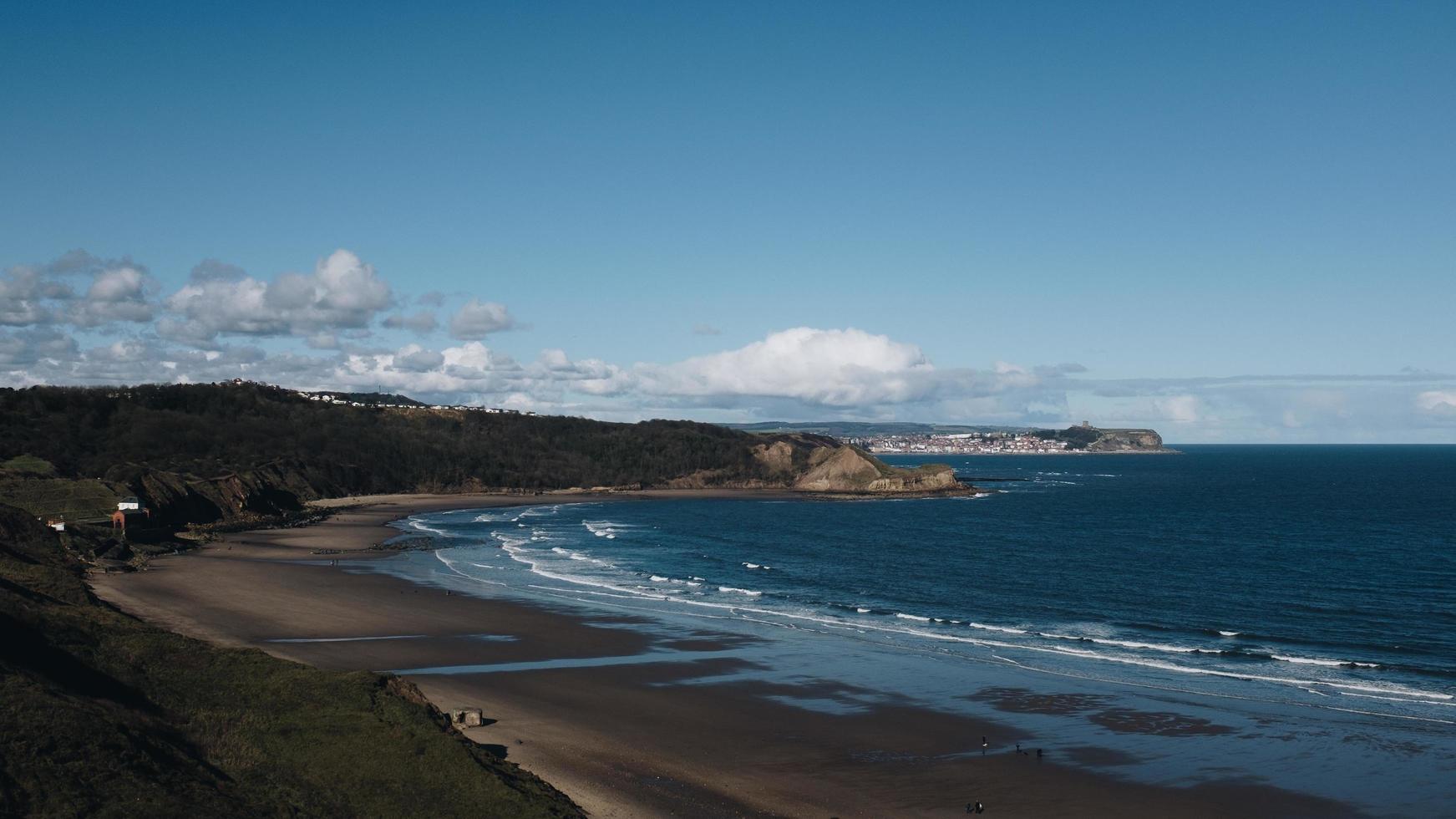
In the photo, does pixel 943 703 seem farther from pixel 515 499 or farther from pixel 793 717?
pixel 515 499

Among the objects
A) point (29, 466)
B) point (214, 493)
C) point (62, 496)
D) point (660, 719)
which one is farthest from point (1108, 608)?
point (29, 466)

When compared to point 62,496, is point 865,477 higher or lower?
higher

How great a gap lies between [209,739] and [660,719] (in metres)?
13.8

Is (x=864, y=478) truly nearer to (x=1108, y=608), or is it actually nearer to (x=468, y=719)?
(x=1108, y=608)

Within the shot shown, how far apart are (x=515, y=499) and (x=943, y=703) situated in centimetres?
13079

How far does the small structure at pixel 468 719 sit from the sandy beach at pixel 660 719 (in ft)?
1.42

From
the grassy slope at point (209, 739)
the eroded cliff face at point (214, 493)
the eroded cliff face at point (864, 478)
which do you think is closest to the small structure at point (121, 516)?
the eroded cliff face at point (214, 493)

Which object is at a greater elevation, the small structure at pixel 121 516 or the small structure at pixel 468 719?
the small structure at pixel 121 516

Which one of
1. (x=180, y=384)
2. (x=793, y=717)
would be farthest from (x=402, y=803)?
(x=180, y=384)

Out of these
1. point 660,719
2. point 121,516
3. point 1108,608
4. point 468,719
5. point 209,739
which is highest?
point 209,739

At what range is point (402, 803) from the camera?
20.7m

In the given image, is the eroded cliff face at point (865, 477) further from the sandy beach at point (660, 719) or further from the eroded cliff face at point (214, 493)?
the sandy beach at point (660, 719)

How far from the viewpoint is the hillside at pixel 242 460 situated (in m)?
97.7

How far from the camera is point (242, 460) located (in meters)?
143
